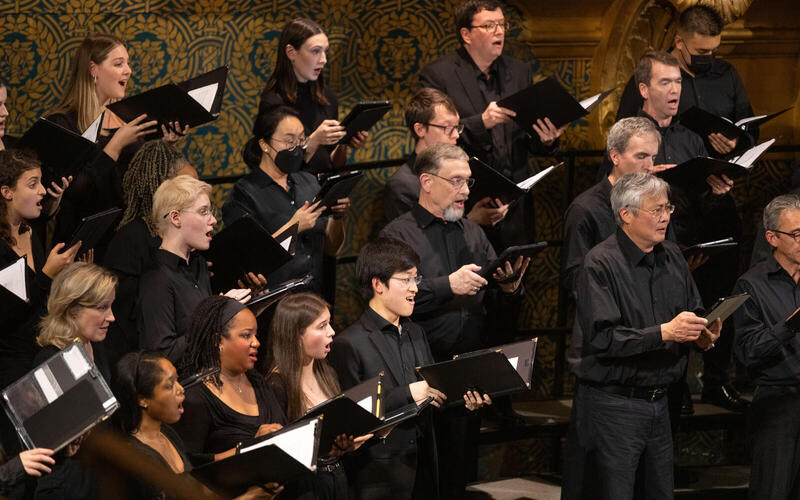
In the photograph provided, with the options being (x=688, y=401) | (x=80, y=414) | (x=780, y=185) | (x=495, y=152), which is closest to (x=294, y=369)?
(x=80, y=414)

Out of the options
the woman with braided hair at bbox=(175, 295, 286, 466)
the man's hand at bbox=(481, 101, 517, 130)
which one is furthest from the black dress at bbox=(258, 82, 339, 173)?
the woman with braided hair at bbox=(175, 295, 286, 466)

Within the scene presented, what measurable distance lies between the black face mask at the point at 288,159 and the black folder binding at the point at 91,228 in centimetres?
82

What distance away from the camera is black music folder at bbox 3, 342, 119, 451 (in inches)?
121

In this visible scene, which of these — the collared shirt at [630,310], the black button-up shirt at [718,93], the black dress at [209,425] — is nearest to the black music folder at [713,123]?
the black button-up shirt at [718,93]

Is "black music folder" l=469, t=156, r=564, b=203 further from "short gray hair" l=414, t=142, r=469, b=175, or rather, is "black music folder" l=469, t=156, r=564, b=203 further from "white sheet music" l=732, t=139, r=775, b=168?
"white sheet music" l=732, t=139, r=775, b=168

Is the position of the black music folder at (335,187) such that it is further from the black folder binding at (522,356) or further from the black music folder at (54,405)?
the black music folder at (54,405)

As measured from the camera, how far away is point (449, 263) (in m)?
4.79

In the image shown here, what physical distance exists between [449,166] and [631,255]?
777 mm

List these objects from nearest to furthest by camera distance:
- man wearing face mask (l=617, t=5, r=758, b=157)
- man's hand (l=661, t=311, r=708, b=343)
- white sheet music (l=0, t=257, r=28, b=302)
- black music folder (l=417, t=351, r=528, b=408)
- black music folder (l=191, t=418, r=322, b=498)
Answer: black music folder (l=191, t=418, r=322, b=498)
white sheet music (l=0, t=257, r=28, b=302)
black music folder (l=417, t=351, r=528, b=408)
man's hand (l=661, t=311, r=708, b=343)
man wearing face mask (l=617, t=5, r=758, b=157)

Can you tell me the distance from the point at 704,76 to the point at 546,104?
1145mm

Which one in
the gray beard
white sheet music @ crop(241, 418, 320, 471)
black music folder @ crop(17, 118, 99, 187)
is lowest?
white sheet music @ crop(241, 418, 320, 471)

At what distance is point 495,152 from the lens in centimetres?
549

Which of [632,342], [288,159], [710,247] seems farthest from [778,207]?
[288,159]

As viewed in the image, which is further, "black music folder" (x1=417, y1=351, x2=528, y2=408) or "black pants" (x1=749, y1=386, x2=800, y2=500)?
"black pants" (x1=749, y1=386, x2=800, y2=500)
